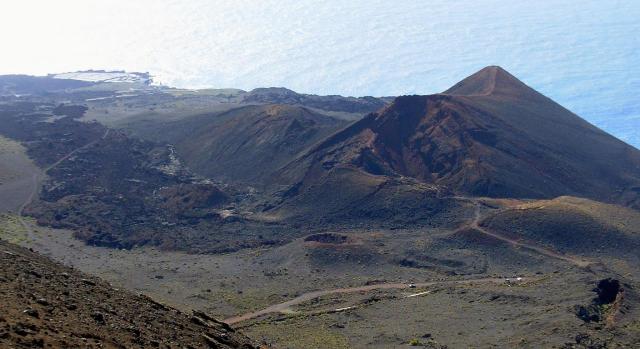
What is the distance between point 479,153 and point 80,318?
2645 inches

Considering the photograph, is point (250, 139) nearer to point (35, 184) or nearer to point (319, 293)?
point (35, 184)

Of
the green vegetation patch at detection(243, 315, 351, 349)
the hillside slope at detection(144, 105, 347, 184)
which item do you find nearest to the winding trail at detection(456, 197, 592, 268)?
the green vegetation patch at detection(243, 315, 351, 349)

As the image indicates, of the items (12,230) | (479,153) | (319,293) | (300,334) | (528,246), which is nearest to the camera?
(300,334)

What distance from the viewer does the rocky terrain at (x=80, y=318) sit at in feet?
83.0

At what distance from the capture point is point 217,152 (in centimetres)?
10731

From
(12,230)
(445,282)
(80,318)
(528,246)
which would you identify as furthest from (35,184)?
(80,318)

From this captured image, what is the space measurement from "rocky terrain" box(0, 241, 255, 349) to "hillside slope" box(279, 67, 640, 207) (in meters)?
54.7

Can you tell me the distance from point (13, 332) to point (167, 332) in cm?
813

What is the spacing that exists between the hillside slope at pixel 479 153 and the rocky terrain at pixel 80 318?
179ft

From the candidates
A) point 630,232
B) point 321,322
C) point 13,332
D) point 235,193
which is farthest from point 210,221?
point 13,332

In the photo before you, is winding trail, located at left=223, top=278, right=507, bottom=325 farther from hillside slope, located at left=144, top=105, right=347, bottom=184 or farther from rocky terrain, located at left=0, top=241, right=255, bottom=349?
hillside slope, located at left=144, top=105, right=347, bottom=184

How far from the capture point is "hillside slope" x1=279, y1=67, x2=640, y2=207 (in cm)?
8906

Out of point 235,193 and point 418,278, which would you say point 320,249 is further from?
point 235,193

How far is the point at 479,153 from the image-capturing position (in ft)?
295
